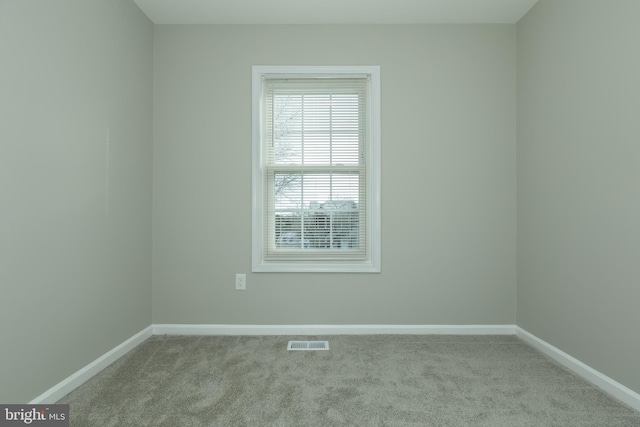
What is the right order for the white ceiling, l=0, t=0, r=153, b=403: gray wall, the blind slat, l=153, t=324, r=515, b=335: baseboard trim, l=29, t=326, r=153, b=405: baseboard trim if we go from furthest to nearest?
the blind slat < l=153, t=324, r=515, b=335: baseboard trim < the white ceiling < l=29, t=326, r=153, b=405: baseboard trim < l=0, t=0, r=153, b=403: gray wall

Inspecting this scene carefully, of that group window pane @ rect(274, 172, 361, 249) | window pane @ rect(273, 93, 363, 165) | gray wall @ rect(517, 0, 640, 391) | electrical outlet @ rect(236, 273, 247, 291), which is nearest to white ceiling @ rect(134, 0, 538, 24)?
gray wall @ rect(517, 0, 640, 391)

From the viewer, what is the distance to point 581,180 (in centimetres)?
224

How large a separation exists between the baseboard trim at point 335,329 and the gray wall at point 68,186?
0.40 meters

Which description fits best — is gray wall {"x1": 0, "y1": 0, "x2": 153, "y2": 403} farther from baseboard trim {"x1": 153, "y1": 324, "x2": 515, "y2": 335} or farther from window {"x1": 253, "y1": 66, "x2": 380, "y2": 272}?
window {"x1": 253, "y1": 66, "x2": 380, "y2": 272}

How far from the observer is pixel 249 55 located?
3.00 meters

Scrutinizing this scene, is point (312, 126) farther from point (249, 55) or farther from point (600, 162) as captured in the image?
point (600, 162)

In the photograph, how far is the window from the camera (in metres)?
3.07

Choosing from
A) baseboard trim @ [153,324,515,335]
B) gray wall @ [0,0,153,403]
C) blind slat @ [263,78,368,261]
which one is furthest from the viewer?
blind slat @ [263,78,368,261]

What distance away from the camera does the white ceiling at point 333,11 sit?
8.82ft

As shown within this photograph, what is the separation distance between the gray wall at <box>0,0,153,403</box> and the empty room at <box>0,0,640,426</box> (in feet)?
0.05

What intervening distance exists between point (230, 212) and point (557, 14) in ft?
9.34

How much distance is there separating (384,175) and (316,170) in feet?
1.93

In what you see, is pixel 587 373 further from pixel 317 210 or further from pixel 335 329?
pixel 317 210

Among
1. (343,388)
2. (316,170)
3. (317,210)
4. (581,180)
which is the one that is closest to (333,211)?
(317,210)
